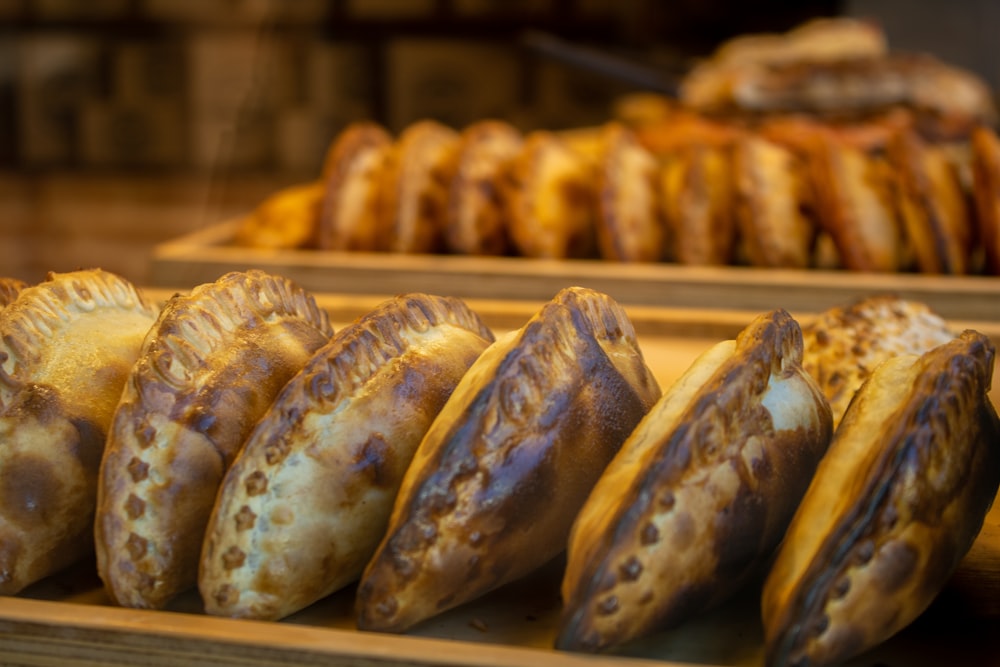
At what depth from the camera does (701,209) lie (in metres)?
2.02

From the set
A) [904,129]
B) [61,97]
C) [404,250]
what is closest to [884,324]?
[404,250]

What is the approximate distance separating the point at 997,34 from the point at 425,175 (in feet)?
16.8

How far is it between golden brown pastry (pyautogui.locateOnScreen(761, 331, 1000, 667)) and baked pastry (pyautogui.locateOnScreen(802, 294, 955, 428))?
11.6 inches

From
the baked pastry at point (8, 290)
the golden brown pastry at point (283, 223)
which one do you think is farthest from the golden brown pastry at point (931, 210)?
the baked pastry at point (8, 290)

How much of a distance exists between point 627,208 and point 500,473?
4.16ft

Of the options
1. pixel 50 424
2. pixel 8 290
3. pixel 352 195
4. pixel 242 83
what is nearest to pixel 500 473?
pixel 50 424

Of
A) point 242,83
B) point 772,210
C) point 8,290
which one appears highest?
point 8,290

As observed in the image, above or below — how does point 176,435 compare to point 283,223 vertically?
above

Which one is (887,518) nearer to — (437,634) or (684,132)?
(437,634)

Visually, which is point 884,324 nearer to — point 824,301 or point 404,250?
point 824,301

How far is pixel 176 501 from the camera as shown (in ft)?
2.87

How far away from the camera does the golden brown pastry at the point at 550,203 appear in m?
2.01

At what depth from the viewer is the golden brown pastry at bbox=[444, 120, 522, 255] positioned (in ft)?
6.64

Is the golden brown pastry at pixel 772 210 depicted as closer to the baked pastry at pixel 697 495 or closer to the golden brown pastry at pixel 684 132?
the golden brown pastry at pixel 684 132
